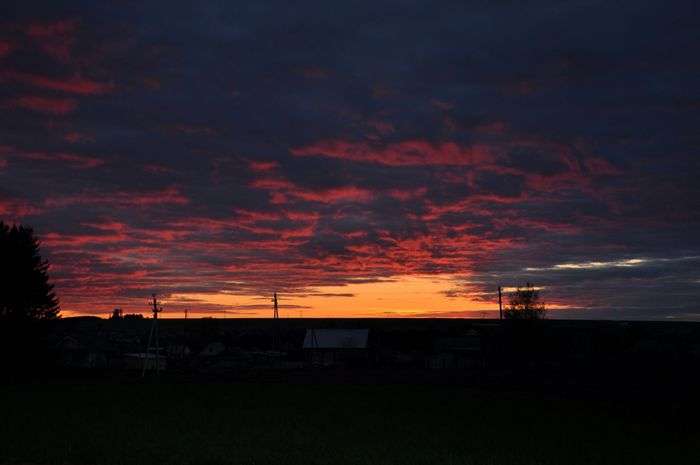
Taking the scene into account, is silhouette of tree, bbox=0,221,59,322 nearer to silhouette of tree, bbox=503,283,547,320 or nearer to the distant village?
the distant village

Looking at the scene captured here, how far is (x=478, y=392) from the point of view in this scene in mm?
61781

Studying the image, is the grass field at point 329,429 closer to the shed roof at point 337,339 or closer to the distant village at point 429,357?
the distant village at point 429,357

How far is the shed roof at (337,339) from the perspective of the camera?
105 m

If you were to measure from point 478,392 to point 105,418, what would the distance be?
1222 inches

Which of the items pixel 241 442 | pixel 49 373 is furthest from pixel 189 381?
pixel 241 442

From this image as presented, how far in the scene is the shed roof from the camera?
105 meters

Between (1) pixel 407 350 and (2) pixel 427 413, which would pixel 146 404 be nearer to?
(2) pixel 427 413

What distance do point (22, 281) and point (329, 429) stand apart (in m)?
50.9

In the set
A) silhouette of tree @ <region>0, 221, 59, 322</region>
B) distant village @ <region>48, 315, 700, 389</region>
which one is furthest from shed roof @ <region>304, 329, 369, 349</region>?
silhouette of tree @ <region>0, 221, 59, 322</region>

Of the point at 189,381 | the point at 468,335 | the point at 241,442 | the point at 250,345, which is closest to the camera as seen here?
the point at 241,442

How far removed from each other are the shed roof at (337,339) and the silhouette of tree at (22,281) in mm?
37397

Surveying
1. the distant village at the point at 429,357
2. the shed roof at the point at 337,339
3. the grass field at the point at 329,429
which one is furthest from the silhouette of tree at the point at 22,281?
the shed roof at the point at 337,339

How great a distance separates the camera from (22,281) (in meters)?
77.9

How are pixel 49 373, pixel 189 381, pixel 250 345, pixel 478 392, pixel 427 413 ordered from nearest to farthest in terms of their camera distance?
pixel 427 413 → pixel 478 392 → pixel 189 381 → pixel 49 373 → pixel 250 345
